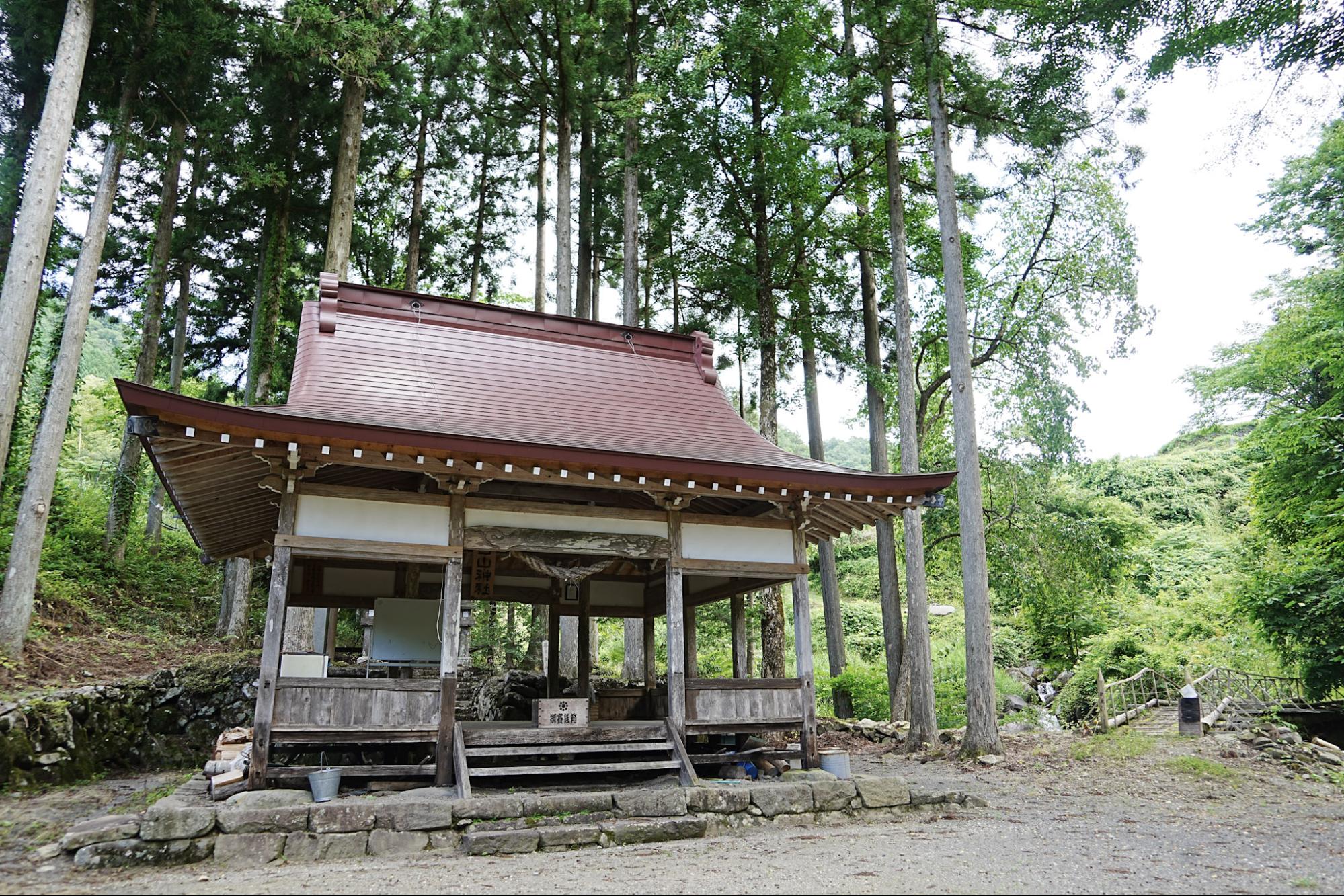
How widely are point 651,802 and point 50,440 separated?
9141 millimetres

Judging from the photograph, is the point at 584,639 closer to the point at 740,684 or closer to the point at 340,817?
the point at 740,684

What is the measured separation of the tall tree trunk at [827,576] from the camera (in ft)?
51.2

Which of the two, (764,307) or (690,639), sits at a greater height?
(764,307)

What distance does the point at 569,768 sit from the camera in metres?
6.77

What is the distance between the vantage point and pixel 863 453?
53438 millimetres

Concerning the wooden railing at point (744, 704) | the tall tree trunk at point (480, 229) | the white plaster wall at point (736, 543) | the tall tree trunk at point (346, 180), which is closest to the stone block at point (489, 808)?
the wooden railing at point (744, 704)

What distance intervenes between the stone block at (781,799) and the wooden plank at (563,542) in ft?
7.58

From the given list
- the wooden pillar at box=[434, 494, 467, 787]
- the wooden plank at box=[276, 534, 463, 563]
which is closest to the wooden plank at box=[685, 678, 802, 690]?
the wooden pillar at box=[434, 494, 467, 787]

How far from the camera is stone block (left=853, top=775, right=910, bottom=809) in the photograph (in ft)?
23.5

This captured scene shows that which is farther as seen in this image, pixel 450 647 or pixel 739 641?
pixel 739 641

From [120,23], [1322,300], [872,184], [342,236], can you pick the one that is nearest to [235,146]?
[120,23]


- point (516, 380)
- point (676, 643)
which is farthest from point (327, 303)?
point (676, 643)

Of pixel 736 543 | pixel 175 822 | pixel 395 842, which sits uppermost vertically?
pixel 736 543

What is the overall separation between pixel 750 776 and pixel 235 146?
1320cm
